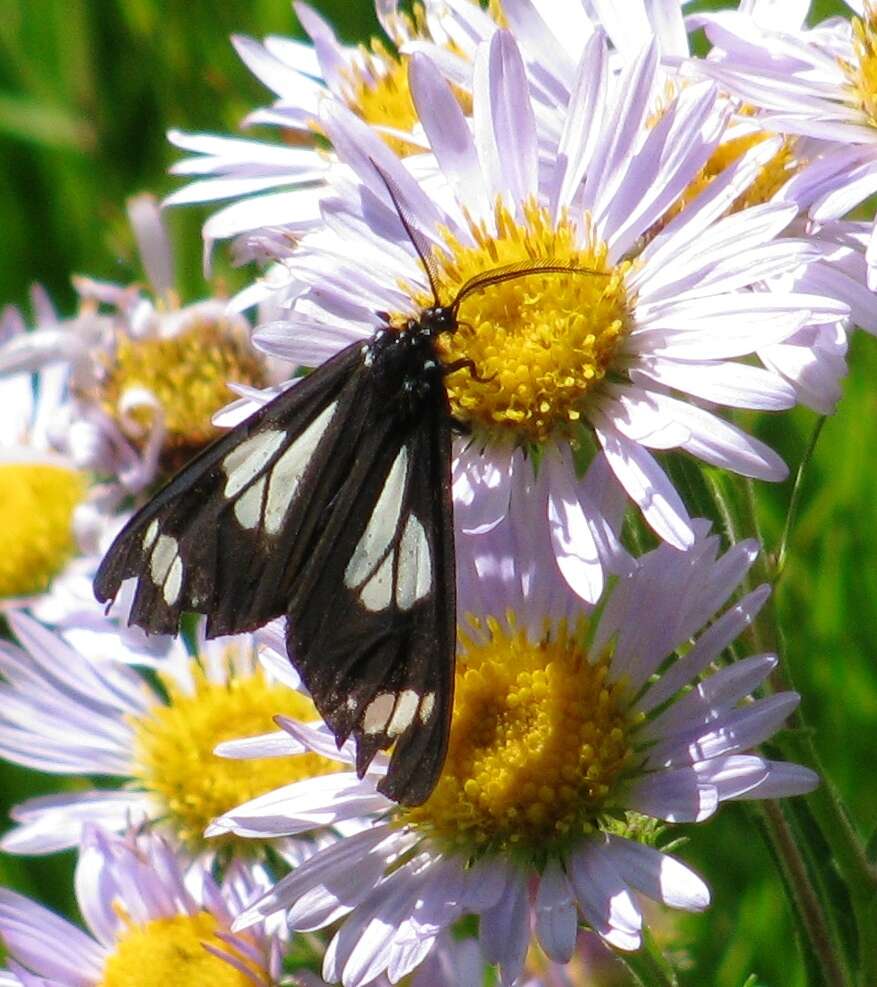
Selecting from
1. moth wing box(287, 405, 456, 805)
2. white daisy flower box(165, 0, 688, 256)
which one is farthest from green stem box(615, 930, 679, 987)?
white daisy flower box(165, 0, 688, 256)

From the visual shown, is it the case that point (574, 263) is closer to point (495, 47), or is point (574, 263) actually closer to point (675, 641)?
point (495, 47)

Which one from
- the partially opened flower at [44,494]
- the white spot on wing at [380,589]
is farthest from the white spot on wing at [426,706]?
the partially opened flower at [44,494]

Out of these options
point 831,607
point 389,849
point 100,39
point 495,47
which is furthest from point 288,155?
point 100,39

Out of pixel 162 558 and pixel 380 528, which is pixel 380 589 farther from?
pixel 162 558

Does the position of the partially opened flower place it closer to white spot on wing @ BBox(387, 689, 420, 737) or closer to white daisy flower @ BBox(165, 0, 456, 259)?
white daisy flower @ BBox(165, 0, 456, 259)

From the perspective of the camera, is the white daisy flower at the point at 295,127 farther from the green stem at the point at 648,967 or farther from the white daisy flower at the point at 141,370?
the green stem at the point at 648,967

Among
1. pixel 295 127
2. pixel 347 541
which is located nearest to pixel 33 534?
pixel 295 127
